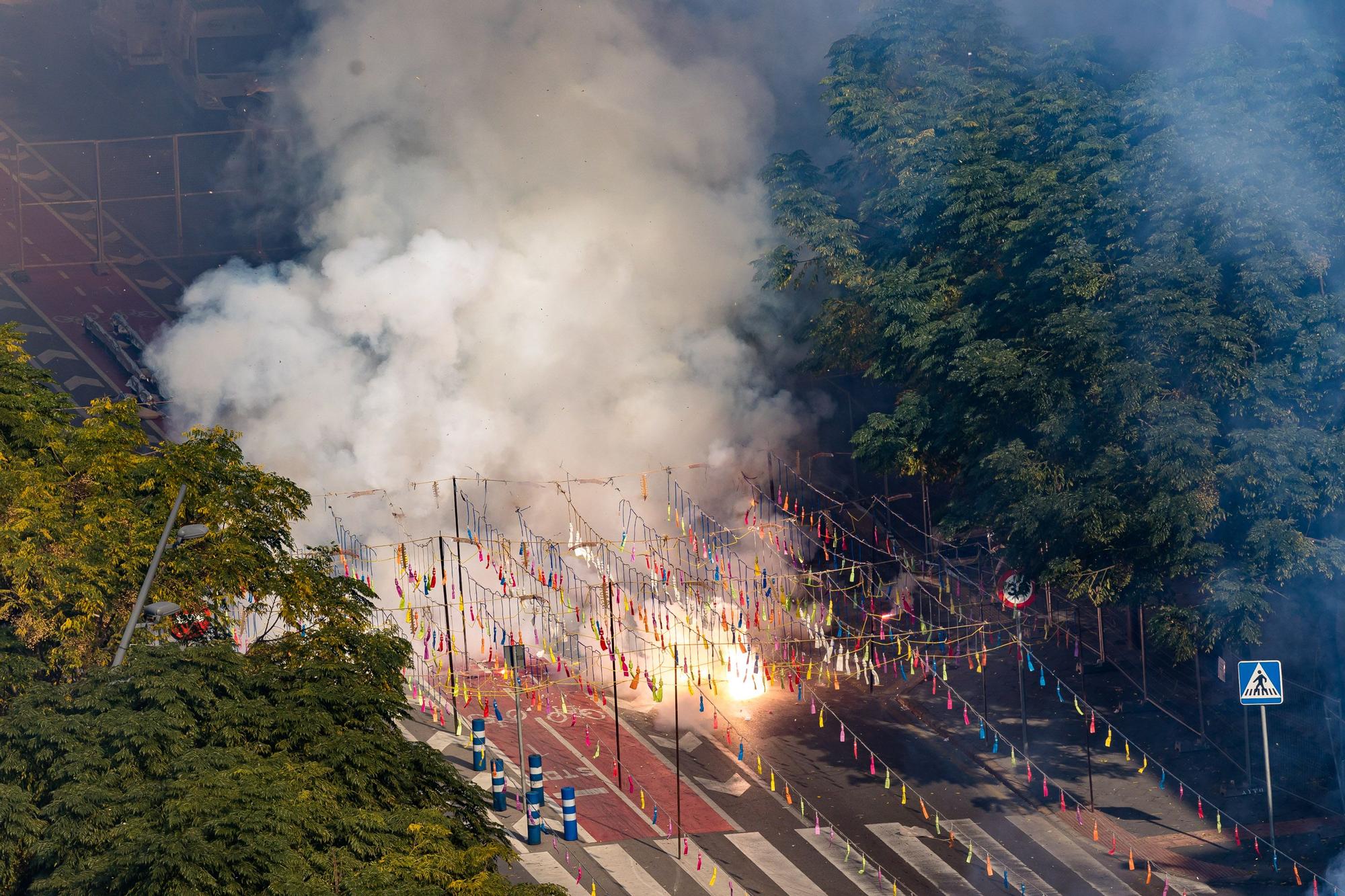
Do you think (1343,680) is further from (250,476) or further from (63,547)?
(63,547)

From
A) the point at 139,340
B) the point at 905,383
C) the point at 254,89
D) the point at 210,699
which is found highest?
the point at 254,89

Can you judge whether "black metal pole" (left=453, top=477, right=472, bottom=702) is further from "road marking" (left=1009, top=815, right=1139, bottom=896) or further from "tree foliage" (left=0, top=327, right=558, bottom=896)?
"road marking" (left=1009, top=815, right=1139, bottom=896)

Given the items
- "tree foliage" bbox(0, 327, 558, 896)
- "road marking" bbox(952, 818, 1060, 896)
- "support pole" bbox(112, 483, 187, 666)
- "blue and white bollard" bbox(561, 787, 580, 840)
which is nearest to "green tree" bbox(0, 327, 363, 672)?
"tree foliage" bbox(0, 327, 558, 896)

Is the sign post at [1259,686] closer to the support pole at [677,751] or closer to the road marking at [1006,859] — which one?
the road marking at [1006,859]

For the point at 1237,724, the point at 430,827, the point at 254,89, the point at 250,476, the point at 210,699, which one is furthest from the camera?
the point at 254,89

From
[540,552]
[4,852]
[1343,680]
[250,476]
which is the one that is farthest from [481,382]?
[4,852]
